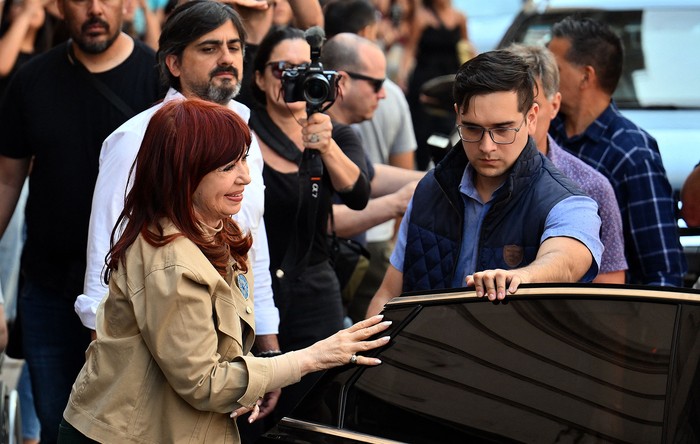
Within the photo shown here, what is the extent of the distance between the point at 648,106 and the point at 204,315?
4144 mm

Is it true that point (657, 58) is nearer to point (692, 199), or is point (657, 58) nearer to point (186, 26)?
point (692, 199)

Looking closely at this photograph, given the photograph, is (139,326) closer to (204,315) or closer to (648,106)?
(204,315)

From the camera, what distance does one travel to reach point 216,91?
410 cm

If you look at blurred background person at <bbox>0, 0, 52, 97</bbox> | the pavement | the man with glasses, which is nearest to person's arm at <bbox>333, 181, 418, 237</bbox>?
the man with glasses

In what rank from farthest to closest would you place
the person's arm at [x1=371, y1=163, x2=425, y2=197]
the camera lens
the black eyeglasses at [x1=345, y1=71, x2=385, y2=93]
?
the black eyeglasses at [x1=345, y1=71, x2=385, y2=93], the person's arm at [x1=371, y1=163, x2=425, y2=197], the camera lens

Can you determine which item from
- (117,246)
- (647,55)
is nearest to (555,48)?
(647,55)

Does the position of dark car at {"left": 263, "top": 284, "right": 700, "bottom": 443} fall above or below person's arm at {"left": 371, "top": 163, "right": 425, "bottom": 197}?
below

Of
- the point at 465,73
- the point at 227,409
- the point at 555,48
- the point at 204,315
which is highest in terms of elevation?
the point at 555,48

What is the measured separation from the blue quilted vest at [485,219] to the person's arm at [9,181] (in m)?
1.73

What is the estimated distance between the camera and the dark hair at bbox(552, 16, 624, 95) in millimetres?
4855

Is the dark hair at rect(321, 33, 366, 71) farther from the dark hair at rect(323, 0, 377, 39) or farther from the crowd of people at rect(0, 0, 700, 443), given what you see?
the dark hair at rect(323, 0, 377, 39)

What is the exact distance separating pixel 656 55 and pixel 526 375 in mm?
4494

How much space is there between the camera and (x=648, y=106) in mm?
6527

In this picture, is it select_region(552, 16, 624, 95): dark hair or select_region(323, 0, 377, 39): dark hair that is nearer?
select_region(552, 16, 624, 95): dark hair
